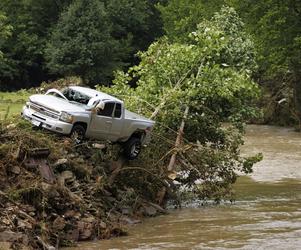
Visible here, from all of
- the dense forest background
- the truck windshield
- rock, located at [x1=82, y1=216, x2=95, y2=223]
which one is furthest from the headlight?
the dense forest background

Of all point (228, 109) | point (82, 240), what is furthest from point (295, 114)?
point (82, 240)

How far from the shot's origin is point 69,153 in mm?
16922

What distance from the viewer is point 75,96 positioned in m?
18.0

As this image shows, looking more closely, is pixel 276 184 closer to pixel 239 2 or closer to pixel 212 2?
pixel 239 2

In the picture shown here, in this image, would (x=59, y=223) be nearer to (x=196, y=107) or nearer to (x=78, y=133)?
(x=78, y=133)

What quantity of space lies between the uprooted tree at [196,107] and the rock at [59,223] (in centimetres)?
508

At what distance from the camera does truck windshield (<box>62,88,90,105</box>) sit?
17.9 meters

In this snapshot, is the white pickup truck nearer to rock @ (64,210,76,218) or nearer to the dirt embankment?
the dirt embankment

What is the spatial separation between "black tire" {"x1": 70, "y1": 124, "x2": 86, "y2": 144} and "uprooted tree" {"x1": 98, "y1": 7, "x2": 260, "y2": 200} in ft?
8.38

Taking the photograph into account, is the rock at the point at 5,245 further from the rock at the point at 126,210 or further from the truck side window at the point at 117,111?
the truck side window at the point at 117,111

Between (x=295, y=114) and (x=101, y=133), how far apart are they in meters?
31.0

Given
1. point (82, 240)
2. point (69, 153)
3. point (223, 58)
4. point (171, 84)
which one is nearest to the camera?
point (82, 240)

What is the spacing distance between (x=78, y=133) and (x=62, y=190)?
219 cm

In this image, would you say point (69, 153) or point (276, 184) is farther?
point (276, 184)
